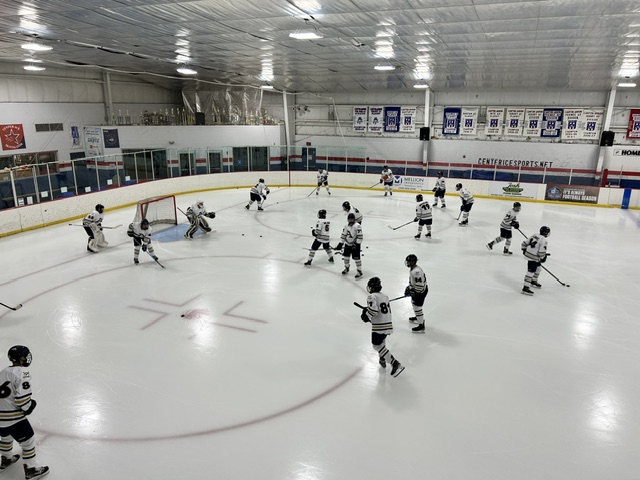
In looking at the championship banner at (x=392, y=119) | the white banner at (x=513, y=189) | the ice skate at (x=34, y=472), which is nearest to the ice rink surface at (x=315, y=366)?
the ice skate at (x=34, y=472)

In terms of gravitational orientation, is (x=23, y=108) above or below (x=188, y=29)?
below

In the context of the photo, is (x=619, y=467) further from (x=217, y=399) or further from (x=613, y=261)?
(x=613, y=261)

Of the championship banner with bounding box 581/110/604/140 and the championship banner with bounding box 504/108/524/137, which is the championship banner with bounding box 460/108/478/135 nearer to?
the championship banner with bounding box 504/108/524/137

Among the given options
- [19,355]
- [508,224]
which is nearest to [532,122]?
[508,224]

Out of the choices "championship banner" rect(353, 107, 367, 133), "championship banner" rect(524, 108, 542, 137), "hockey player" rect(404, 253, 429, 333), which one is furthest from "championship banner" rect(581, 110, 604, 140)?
"hockey player" rect(404, 253, 429, 333)

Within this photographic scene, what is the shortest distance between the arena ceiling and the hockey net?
4.16m

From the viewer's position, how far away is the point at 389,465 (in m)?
4.09

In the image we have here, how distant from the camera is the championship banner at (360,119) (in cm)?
2470

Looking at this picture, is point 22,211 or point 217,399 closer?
point 217,399

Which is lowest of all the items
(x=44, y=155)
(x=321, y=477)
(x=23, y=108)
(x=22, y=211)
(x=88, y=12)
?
(x=321, y=477)

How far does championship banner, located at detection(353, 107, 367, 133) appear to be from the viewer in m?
24.7

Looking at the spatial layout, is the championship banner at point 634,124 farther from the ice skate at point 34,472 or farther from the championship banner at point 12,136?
the championship banner at point 12,136

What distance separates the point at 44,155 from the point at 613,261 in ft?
65.5

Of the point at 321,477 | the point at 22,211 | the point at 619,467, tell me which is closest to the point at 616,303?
the point at 619,467
